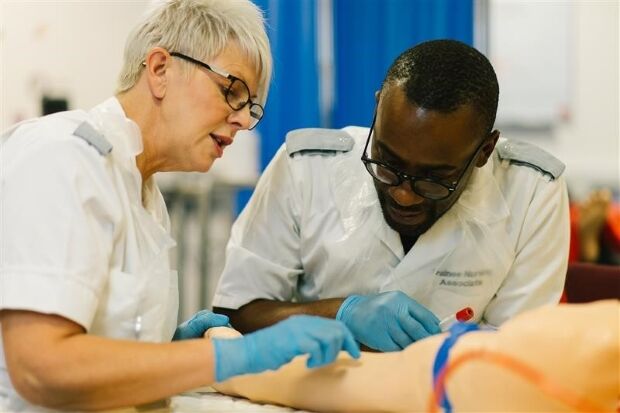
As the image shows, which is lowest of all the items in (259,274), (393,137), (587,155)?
(587,155)

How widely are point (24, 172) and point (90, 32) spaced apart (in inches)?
108

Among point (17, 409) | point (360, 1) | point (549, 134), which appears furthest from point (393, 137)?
point (549, 134)

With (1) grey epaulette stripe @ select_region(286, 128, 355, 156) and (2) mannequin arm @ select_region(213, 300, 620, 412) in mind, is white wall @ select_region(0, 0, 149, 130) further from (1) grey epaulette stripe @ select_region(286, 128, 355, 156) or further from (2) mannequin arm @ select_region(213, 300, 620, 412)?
(2) mannequin arm @ select_region(213, 300, 620, 412)

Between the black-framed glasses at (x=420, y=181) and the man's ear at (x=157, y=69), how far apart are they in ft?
1.49

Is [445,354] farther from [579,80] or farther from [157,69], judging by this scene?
[579,80]

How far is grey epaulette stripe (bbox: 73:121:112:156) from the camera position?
1.21 meters

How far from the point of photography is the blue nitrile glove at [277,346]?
113 centimetres

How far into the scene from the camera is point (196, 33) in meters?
1.38

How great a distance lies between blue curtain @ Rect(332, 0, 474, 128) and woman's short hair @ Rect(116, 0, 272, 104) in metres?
1.84

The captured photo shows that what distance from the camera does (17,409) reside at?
119 cm

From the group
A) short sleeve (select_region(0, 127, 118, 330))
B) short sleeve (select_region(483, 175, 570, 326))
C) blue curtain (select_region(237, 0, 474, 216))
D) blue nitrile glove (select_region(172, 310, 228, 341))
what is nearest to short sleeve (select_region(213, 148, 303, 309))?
blue nitrile glove (select_region(172, 310, 228, 341))

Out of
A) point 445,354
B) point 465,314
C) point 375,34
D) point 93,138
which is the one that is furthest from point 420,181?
point 375,34

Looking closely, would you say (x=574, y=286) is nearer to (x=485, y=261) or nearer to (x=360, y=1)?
(x=485, y=261)

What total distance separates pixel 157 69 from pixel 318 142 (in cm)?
55
